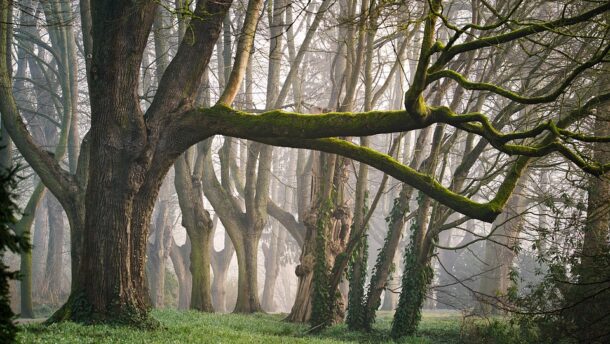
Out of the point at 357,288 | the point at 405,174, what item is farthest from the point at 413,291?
the point at 405,174

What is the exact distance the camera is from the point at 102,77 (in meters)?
11.6

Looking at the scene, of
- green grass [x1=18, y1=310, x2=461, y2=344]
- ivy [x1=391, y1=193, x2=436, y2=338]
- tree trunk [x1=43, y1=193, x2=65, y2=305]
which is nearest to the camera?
green grass [x1=18, y1=310, x2=461, y2=344]

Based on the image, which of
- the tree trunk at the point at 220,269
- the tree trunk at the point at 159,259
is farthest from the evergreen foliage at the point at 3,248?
the tree trunk at the point at 220,269

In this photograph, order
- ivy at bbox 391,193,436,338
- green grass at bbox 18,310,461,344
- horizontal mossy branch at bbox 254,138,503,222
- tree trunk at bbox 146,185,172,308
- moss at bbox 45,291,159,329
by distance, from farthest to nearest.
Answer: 1. tree trunk at bbox 146,185,172,308
2. ivy at bbox 391,193,436,338
3. moss at bbox 45,291,159,329
4. horizontal mossy branch at bbox 254,138,503,222
5. green grass at bbox 18,310,461,344

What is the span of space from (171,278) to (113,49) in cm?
2567

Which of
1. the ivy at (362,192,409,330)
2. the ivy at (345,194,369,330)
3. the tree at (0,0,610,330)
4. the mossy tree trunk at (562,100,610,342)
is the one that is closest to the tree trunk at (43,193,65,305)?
the ivy at (345,194,369,330)

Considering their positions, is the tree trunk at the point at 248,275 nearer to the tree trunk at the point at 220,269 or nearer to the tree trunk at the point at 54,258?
the tree trunk at the point at 220,269

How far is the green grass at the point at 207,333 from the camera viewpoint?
9.26 m

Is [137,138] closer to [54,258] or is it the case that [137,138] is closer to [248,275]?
[248,275]

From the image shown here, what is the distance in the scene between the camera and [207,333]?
37.4 feet

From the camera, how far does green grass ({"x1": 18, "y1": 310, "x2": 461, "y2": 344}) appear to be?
926cm

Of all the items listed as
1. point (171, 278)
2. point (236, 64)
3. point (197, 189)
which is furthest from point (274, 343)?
point (171, 278)

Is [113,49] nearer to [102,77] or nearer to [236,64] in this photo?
[102,77]

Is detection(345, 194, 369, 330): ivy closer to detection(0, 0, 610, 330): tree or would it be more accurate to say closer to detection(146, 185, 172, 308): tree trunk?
detection(0, 0, 610, 330): tree
